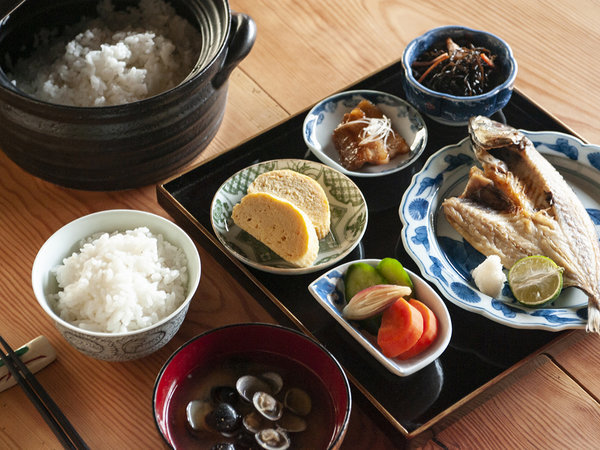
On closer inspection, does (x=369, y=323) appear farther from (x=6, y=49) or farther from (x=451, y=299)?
(x=6, y=49)

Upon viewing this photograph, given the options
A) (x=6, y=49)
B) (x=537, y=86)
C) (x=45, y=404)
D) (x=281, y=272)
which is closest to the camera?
(x=45, y=404)

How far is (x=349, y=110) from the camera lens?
1737 millimetres

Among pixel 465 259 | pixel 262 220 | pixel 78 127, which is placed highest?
pixel 78 127

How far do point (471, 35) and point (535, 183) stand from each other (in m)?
0.46

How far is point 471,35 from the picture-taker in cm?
175

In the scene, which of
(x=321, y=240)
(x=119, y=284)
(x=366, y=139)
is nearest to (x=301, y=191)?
(x=321, y=240)

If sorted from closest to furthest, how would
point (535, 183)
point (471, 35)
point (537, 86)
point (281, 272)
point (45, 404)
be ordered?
point (45, 404), point (281, 272), point (535, 183), point (471, 35), point (537, 86)

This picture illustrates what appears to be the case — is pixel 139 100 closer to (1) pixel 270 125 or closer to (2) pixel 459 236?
(1) pixel 270 125

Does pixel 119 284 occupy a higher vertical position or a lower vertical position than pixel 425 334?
higher

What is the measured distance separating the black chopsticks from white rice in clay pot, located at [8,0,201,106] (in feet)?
1.96

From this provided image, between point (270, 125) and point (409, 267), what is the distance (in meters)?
0.57

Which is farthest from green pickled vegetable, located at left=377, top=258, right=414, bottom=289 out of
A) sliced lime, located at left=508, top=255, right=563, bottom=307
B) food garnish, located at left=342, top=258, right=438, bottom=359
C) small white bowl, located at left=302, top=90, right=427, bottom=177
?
small white bowl, located at left=302, top=90, right=427, bottom=177

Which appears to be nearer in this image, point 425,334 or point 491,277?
point 425,334

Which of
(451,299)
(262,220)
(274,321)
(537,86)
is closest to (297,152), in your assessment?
(262,220)
